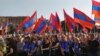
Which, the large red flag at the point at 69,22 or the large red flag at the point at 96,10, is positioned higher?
the large red flag at the point at 96,10

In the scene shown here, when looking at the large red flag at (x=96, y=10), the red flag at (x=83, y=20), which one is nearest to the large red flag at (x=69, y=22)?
the red flag at (x=83, y=20)

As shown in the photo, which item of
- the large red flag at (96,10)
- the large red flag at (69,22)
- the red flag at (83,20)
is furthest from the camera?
the large red flag at (69,22)

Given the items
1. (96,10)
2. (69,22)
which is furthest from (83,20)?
(69,22)

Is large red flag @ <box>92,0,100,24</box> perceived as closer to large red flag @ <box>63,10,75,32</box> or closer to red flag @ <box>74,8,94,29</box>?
red flag @ <box>74,8,94,29</box>

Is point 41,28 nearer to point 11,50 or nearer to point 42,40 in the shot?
point 42,40

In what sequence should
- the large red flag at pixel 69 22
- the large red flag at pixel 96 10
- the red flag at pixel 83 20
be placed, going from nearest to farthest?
the large red flag at pixel 96 10
the red flag at pixel 83 20
the large red flag at pixel 69 22

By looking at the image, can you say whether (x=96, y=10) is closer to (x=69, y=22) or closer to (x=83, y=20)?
(x=83, y=20)

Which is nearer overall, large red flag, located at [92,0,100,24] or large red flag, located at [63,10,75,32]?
large red flag, located at [92,0,100,24]

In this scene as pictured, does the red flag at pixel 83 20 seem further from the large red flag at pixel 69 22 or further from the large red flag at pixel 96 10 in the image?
the large red flag at pixel 69 22

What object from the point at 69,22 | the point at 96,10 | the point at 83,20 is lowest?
the point at 69,22

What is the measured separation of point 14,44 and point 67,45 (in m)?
10.8

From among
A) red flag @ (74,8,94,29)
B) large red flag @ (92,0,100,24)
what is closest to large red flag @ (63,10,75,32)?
red flag @ (74,8,94,29)

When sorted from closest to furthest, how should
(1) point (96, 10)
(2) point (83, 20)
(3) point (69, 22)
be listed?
1. (1) point (96, 10)
2. (2) point (83, 20)
3. (3) point (69, 22)

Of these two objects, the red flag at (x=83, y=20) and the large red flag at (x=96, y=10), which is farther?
the red flag at (x=83, y=20)
